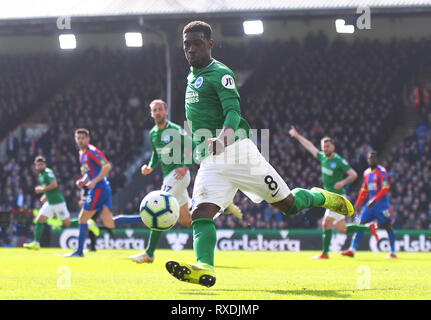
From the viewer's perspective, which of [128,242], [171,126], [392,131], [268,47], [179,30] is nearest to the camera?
[171,126]

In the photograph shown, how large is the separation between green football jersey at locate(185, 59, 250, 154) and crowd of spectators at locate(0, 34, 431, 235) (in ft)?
50.7

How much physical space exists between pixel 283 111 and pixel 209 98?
20.8 meters

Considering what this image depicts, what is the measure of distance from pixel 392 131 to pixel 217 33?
798 cm

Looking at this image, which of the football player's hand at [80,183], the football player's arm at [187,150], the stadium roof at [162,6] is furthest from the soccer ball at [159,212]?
the stadium roof at [162,6]

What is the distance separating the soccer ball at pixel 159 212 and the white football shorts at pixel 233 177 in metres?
1.50

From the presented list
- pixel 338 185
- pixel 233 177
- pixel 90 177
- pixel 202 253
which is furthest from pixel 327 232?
pixel 202 253

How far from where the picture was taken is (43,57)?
34.1 m

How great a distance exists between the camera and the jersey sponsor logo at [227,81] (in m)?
7.34

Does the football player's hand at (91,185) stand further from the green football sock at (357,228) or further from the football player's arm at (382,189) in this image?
the football player's arm at (382,189)

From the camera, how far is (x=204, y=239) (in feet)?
23.1

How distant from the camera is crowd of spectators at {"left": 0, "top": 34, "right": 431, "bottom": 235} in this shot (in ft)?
80.6

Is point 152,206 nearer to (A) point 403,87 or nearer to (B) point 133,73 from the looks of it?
(A) point 403,87
